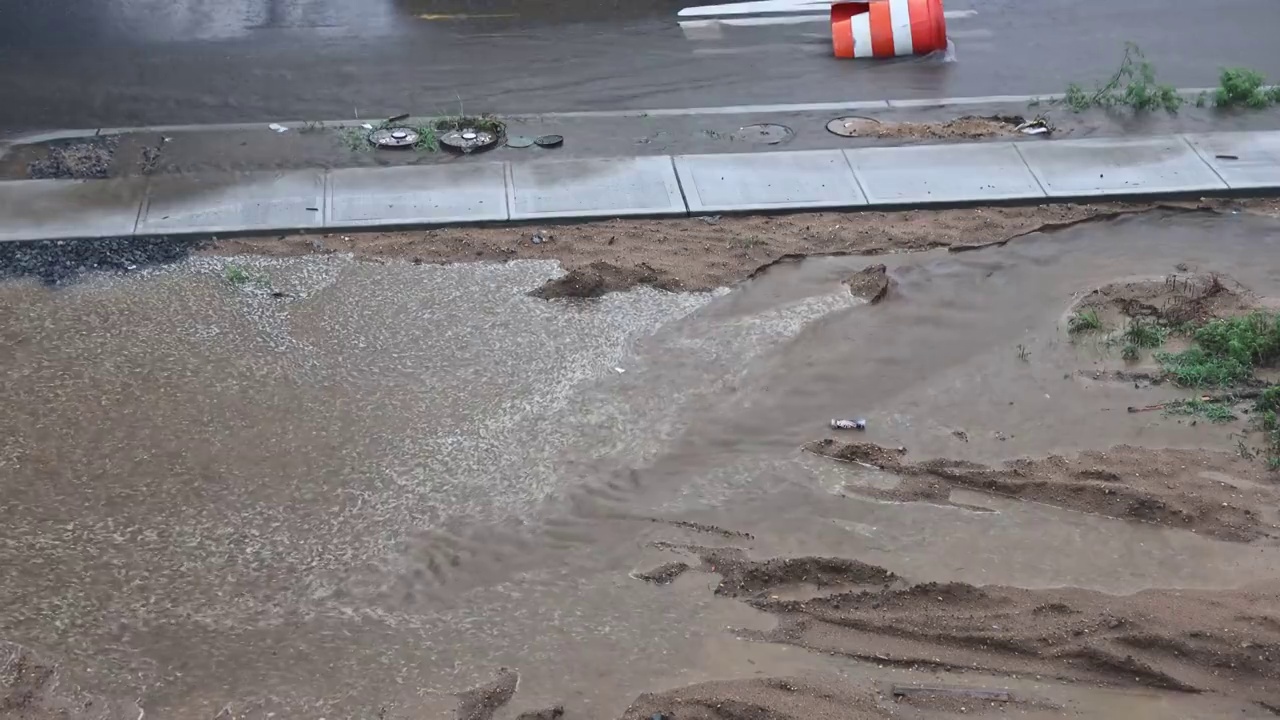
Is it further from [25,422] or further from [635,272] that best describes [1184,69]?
[25,422]

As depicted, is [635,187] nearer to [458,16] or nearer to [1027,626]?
[458,16]

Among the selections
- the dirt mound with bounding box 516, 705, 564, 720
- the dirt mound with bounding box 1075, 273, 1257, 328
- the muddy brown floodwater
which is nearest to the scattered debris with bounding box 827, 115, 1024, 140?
the muddy brown floodwater

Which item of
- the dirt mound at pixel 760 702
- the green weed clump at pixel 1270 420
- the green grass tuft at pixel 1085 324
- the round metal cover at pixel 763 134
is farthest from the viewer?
the round metal cover at pixel 763 134

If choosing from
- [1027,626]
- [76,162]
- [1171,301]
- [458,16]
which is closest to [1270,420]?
[1171,301]

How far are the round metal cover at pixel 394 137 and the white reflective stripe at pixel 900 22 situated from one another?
213 inches

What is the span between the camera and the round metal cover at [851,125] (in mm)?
11992

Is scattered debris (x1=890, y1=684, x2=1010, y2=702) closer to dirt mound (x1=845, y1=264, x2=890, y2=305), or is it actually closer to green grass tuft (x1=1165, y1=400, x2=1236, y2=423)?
green grass tuft (x1=1165, y1=400, x2=1236, y2=423)

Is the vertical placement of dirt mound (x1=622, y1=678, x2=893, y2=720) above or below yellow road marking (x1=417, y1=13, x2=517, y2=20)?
below

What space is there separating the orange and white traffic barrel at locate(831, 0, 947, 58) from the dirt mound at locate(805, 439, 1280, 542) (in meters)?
6.56

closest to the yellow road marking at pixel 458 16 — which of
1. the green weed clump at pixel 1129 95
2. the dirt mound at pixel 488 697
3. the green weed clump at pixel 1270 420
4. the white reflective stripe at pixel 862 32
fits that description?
the white reflective stripe at pixel 862 32

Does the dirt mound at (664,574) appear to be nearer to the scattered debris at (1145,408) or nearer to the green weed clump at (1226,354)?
the scattered debris at (1145,408)

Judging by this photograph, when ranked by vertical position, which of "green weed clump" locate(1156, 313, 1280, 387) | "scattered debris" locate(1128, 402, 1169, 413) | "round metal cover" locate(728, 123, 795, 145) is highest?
"round metal cover" locate(728, 123, 795, 145)

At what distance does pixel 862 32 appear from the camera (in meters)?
13.4

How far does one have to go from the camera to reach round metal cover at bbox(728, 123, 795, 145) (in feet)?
38.9
